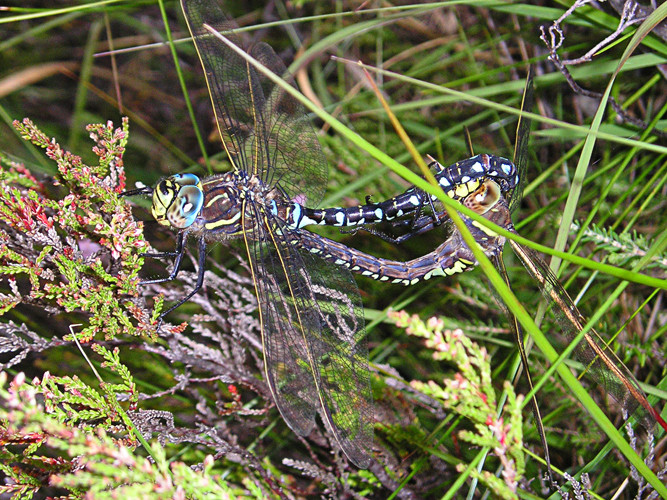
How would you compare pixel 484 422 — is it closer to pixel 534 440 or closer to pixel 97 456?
pixel 97 456

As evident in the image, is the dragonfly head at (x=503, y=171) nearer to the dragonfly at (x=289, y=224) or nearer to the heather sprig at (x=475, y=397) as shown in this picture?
the dragonfly at (x=289, y=224)

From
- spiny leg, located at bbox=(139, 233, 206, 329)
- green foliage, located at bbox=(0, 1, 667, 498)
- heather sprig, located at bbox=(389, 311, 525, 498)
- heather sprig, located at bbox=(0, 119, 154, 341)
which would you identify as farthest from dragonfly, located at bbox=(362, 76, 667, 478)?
heather sprig, located at bbox=(0, 119, 154, 341)

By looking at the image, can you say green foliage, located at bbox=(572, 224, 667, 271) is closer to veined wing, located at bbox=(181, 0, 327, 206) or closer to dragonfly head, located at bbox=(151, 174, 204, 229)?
veined wing, located at bbox=(181, 0, 327, 206)

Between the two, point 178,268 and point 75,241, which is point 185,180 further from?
point 75,241

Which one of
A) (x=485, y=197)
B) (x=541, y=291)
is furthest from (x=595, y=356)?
(x=485, y=197)

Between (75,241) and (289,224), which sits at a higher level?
(75,241)

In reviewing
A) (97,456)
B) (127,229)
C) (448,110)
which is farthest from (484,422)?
(448,110)

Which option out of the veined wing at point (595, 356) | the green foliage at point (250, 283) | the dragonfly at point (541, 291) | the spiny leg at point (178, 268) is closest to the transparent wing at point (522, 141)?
Result: the dragonfly at point (541, 291)
